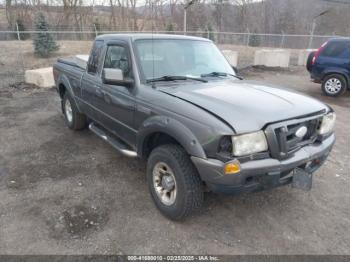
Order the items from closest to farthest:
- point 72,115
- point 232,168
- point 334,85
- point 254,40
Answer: point 232,168, point 72,115, point 334,85, point 254,40

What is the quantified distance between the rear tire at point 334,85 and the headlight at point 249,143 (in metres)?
7.96

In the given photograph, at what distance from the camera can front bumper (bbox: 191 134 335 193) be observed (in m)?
2.46

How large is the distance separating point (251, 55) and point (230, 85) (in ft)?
56.1

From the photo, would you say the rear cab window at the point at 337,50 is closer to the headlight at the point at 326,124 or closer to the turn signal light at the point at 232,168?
the headlight at the point at 326,124

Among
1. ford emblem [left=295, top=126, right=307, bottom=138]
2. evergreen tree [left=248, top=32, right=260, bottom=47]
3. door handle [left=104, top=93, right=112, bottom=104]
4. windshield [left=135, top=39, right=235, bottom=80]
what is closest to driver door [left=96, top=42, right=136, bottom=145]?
door handle [left=104, top=93, right=112, bottom=104]

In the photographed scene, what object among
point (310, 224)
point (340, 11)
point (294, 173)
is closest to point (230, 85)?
point (294, 173)

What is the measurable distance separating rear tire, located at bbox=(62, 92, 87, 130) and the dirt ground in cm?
66

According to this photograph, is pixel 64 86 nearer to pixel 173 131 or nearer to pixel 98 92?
pixel 98 92

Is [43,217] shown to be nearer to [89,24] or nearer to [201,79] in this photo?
[201,79]

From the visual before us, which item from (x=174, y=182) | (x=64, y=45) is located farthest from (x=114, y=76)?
(x=64, y=45)

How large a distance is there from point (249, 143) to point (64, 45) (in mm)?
18716

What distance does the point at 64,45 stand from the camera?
61.0ft

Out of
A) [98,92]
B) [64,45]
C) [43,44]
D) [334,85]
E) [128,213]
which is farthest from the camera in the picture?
[64,45]

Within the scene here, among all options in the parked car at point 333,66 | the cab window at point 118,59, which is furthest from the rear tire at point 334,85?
the cab window at point 118,59
